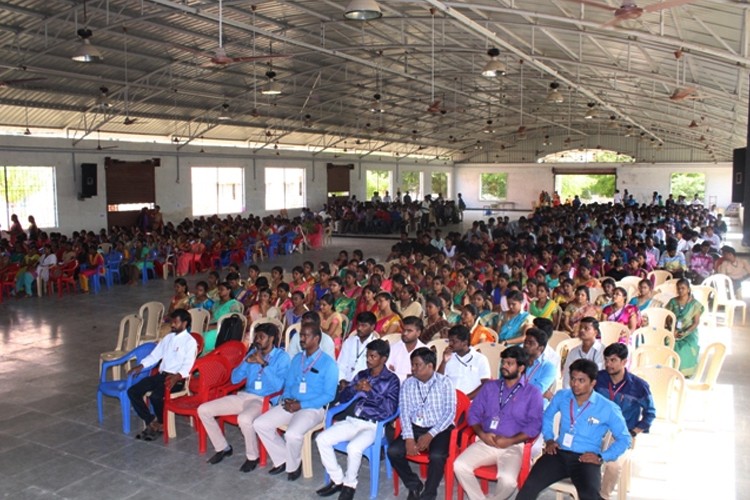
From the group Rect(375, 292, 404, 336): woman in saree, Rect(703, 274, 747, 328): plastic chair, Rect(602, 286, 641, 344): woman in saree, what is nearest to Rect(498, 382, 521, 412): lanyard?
Rect(375, 292, 404, 336): woman in saree

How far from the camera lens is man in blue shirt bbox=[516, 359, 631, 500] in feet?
11.4

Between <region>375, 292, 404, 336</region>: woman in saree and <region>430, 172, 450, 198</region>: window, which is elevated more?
<region>430, 172, 450, 198</region>: window

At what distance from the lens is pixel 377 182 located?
1303 inches

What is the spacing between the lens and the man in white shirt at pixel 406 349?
4867 mm

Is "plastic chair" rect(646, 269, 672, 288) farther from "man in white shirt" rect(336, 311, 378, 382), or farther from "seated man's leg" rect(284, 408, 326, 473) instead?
"seated man's leg" rect(284, 408, 326, 473)

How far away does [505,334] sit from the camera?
18.8 ft

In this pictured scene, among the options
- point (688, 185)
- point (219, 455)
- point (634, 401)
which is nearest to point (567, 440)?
point (634, 401)

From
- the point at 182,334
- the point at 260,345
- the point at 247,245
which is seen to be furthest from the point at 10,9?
the point at 260,345

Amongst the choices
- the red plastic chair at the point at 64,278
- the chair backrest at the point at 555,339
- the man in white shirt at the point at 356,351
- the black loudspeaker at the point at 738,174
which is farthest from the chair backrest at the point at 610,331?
the red plastic chair at the point at 64,278

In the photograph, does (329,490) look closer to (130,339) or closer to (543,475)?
(543,475)

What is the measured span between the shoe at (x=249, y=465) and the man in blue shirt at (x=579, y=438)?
1804 mm

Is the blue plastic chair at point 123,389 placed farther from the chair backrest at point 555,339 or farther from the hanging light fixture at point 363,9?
the hanging light fixture at point 363,9

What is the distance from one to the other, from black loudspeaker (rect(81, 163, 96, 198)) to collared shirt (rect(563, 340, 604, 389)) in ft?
50.5

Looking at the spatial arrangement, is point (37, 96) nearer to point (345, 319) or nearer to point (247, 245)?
point (247, 245)
